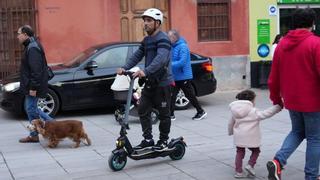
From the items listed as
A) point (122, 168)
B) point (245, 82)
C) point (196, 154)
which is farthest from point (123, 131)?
point (245, 82)

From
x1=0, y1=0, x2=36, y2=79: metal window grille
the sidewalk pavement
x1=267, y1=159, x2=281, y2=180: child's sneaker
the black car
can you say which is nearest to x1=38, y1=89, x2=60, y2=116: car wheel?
the black car

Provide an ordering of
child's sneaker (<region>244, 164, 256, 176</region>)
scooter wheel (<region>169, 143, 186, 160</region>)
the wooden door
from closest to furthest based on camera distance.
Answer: child's sneaker (<region>244, 164, 256, 176</region>) < scooter wheel (<region>169, 143, 186, 160</region>) < the wooden door

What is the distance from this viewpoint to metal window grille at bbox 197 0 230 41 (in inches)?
593

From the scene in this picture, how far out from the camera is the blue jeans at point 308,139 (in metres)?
5.43

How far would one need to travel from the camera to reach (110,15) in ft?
46.3

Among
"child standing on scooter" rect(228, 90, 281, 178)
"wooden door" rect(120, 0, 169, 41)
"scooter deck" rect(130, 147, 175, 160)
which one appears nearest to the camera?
"child standing on scooter" rect(228, 90, 281, 178)

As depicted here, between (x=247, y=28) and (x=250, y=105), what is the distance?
9.60 meters

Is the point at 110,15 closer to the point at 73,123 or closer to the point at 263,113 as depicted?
the point at 73,123

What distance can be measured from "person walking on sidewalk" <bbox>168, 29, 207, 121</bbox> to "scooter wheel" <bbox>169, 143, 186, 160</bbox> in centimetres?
332

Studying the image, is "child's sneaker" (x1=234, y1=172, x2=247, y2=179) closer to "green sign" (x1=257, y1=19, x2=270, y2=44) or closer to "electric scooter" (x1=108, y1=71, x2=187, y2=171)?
"electric scooter" (x1=108, y1=71, x2=187, y2=171)

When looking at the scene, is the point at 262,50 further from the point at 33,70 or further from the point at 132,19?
the point at 33,70

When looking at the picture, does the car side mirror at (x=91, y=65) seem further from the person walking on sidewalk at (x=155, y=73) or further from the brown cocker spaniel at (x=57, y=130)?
the person walking on sidewalk at (x=155, y=73)

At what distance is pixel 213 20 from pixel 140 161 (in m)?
8.82

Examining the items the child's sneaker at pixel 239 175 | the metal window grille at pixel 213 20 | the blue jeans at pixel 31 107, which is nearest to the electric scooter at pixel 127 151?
the child's sneaker at pixel 239 175
